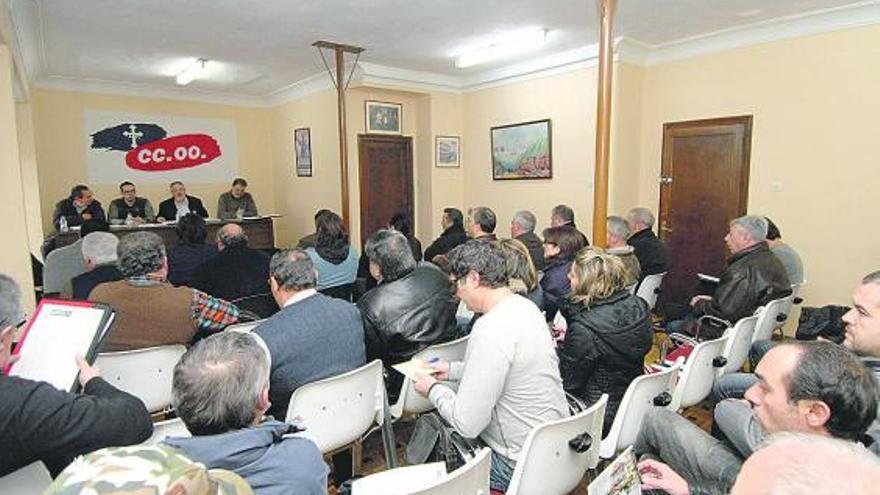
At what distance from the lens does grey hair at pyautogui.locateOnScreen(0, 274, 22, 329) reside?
139cm

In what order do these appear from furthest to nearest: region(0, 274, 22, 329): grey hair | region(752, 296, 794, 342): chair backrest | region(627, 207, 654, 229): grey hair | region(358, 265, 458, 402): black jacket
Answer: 1. region(627, 207, 654, 229): grey hair
2. region(752, 296, 794, 342): chair backrest
3. region(358, 265, 458, 402): black jacket
4. region(0, 274, 22, 329): grey hair

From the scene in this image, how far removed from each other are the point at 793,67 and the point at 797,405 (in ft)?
14.7

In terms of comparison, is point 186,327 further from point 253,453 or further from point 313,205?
point 313,205

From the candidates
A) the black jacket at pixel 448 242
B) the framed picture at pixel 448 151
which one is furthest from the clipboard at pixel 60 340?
the framed picture at pixel 448 151

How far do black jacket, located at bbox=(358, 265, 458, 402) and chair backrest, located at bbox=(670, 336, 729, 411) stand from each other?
1.12m

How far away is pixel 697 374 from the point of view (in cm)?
240

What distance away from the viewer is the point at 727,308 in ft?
10.7

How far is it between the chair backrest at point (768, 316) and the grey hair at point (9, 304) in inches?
133

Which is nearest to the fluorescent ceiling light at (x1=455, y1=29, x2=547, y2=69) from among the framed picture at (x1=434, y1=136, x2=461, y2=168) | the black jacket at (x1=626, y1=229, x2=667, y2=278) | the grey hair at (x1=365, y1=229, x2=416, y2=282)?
the framed picture at (x1=434, y1=136, x2=461, y2=168)

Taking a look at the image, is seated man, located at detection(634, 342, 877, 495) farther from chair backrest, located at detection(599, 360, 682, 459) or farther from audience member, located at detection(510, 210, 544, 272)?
audience member, located at detection(510, 210, 544, 272)

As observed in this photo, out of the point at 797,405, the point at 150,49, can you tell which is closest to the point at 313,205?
the point at 150,49

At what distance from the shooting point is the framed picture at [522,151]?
20.6 ft

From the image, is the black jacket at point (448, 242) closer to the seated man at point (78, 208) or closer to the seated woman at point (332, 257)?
the seated woman at point (332, 257)

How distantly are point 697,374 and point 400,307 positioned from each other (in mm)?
1423
